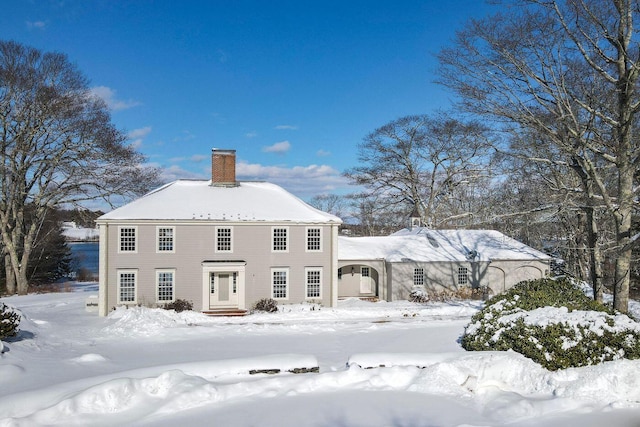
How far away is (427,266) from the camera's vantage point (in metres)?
27.3

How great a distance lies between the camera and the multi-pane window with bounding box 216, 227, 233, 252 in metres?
22.3

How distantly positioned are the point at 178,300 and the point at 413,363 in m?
15.3

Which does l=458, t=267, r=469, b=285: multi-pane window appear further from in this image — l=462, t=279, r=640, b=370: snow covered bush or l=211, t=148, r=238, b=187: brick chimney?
l=462, t=279, r=640, b=370: snow covered bush

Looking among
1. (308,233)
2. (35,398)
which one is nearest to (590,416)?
(35,398)

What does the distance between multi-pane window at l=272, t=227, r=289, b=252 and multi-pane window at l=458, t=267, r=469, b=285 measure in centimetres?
Answer: 1171

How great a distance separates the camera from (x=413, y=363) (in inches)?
352

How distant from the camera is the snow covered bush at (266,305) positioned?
70.8 ft

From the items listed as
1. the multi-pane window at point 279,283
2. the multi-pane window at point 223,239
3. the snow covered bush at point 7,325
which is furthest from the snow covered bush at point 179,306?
the snow covered bush at point 7,325

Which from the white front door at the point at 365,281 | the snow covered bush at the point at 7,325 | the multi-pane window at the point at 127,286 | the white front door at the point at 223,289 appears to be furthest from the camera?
the white front door at the point at 365,281

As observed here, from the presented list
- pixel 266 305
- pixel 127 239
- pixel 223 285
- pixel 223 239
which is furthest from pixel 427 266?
pixel 127 239

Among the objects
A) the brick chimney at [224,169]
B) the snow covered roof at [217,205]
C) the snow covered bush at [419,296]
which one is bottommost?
the snow covered bush at [419,296]

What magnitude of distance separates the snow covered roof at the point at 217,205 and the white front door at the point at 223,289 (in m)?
2.94

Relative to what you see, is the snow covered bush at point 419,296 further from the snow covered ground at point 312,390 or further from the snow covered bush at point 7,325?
the snow covered bush at point 7,325

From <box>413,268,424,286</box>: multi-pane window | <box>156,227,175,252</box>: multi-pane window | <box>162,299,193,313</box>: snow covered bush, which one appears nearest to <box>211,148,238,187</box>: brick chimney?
<box>156,227,175,252</box>: multi-pane window
